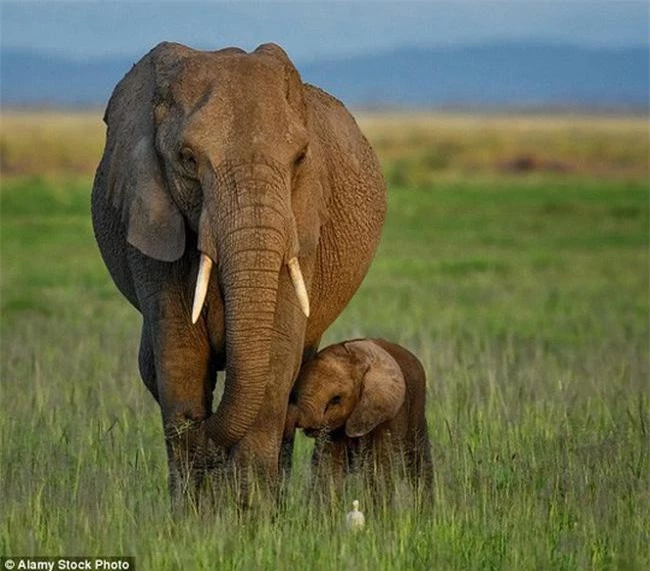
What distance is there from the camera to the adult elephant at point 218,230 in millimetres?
7570

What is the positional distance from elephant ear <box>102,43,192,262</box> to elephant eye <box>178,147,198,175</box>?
0.19 meters

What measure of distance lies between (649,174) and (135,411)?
5650cm

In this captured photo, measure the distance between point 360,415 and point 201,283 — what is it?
1421 mm

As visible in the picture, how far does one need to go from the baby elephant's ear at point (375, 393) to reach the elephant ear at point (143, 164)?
1342mm

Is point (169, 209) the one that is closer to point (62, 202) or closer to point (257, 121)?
point (257, 121)

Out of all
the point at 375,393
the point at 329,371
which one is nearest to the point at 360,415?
the point at 375,393

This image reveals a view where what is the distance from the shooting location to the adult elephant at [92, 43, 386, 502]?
7570 millimetres

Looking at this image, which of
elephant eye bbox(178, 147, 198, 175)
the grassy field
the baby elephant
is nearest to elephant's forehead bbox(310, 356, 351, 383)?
the baby elephant

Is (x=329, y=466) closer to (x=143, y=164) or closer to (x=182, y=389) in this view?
(x=182, y=389)

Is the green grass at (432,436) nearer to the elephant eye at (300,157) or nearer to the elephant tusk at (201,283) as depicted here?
the elephant tusk at (201,283)

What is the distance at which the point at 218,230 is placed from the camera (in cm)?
755

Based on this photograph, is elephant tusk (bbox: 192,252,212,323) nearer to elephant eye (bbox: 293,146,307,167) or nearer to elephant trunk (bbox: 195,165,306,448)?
elephant trunk (bbox: 195,165,306,448)

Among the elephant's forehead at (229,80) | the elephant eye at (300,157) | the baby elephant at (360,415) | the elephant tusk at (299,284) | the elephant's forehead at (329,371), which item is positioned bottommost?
the baby elephant at (360,415)

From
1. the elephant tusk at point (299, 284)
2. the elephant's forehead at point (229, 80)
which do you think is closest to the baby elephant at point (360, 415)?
the elephant tusk at point (299, 284)
